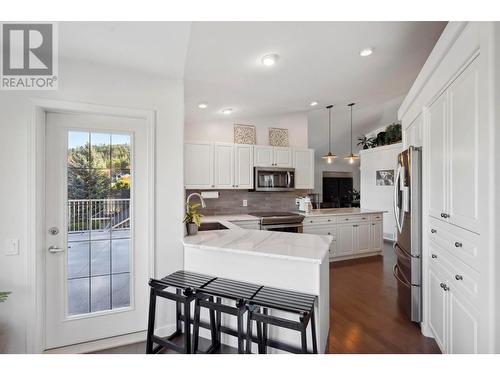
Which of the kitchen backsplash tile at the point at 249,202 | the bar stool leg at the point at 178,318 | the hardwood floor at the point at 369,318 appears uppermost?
the kitchen backsplash tile at the point at 249,202

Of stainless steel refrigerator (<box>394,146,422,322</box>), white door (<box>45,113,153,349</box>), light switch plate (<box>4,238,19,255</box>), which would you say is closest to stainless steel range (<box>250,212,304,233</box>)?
stainless steel refrigerator (<box>394,146,422,322</box>)

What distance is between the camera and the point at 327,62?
104 inches

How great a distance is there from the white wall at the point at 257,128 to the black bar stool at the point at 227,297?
Answer: 9.82ft

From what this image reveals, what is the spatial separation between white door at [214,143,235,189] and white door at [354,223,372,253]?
98.3 inches

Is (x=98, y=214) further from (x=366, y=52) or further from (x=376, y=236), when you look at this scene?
(x=376, y=236)

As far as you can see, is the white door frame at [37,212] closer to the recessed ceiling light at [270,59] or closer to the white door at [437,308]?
the recessed ceiling light at [270,59]

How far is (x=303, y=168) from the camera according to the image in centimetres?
473

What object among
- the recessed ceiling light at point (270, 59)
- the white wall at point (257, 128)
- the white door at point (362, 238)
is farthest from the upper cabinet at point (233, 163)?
the recessed ceiling light at point (270, 59)

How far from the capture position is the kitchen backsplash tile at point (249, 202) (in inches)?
175

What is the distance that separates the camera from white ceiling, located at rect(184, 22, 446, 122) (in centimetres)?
204

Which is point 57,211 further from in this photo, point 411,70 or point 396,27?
point 411,70

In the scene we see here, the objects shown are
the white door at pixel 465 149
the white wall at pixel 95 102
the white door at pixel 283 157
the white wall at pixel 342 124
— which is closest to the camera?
the white door at pixel 465 149

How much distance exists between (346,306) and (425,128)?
2024 mm
